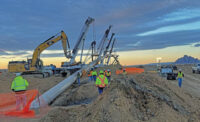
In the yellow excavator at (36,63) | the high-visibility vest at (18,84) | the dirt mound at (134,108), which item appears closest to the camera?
the dirt mound at (134,108)

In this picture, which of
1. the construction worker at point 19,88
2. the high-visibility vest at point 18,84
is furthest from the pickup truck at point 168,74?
the high-visibility vest at point 18,84

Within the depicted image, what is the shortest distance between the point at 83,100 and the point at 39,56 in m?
14.9

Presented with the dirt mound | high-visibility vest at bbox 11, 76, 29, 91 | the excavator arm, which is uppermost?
the excavator arm

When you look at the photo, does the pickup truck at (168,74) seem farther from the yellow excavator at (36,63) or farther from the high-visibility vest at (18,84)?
the high-visibility vest at (18,84)

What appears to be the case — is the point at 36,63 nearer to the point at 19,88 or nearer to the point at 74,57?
the point at 74,57

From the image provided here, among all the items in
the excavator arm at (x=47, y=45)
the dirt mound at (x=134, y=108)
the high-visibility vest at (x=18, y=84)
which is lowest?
the dirt mound at (x=134, y=108)

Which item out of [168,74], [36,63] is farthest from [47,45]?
[168,74]

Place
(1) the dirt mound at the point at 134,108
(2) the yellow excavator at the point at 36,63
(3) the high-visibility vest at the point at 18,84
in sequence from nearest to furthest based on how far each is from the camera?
(1) the dirt mound at the point at 134,108
(3) the high-visibility vest at the point at 18,84
(2) the yellow excavator at the point at 36,63

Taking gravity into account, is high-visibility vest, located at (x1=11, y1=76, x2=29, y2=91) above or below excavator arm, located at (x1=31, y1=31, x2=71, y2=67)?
below

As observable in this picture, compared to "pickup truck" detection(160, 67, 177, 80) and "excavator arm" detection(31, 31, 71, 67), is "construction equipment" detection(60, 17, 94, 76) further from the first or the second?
"pickup truck" detection(160, 67, 177, 80)

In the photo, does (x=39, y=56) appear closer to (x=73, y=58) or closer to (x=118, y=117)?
(x=73, y=58)

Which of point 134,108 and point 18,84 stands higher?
point 18,84

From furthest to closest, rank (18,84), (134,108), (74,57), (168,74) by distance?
(74,57), (168,74), (18,84), (134,108)

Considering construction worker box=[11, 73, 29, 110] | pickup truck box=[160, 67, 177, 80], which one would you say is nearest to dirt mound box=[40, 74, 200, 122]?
construction worker box=[11, 73, 29, 110]
